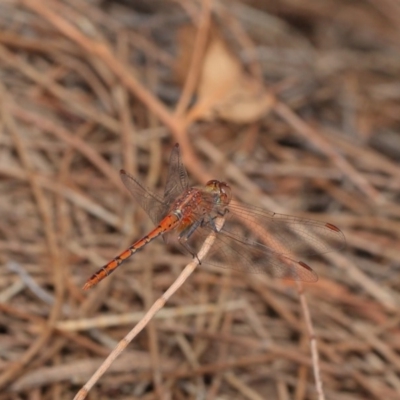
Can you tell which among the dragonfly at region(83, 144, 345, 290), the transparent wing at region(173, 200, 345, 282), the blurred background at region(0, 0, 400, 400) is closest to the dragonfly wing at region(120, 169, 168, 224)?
the dragonfly at region(83, 144, 345, 290)

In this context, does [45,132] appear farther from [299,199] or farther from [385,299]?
[385,299]

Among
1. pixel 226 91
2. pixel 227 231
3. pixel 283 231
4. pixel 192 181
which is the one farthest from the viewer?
pixel 226 91

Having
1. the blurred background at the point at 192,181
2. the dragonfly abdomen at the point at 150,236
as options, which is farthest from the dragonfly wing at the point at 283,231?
the blurred background at the point at 192,181

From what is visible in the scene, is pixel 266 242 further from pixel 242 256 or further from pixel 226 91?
pixel 226 91

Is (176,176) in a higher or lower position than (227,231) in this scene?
higher

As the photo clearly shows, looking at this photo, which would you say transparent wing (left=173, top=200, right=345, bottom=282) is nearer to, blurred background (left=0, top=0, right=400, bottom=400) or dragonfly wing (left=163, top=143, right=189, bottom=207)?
dragonfly wing (left=163, top=143, right=189, bottom=207)

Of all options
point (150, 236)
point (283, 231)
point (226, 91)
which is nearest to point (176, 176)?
point (150, 236)
